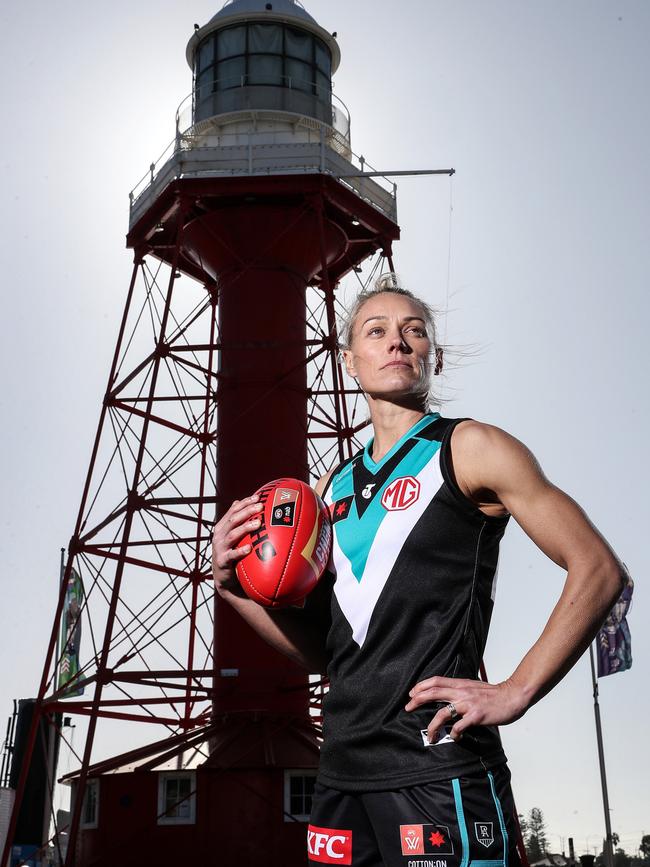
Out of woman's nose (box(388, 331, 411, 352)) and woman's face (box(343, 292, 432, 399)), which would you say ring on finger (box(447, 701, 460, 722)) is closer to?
woman's face (box(343, 292, 432, 399))

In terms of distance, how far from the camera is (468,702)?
335 centimetres

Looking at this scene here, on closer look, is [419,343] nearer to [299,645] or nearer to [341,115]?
[299,645]

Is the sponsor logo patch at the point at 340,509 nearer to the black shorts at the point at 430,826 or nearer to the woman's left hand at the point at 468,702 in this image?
the woman's left hand at the point at 468,702

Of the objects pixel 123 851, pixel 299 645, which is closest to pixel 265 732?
pixel 123 851

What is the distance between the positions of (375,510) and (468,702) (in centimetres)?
86

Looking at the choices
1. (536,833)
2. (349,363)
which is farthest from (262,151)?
(536,833)

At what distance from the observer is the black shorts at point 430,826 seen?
3332 millimetres

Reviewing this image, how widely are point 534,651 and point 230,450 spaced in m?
17.7

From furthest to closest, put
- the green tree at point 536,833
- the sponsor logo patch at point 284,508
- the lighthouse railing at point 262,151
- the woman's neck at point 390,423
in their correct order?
the green tree at point 536,833
the lighthouse railing at point 262,151
the woman's neck at point 390,423
the sponsor logo patch at point 284,508

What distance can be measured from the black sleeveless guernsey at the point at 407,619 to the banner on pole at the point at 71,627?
1695 cm

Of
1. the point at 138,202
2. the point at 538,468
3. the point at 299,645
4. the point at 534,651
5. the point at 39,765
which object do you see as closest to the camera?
the point at 534,651

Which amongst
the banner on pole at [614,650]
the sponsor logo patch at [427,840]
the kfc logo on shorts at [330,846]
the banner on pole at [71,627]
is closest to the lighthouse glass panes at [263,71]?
the banner on pole at [71,627]

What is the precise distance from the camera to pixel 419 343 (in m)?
4.32

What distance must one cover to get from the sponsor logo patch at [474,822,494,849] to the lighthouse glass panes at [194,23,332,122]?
20.3m
